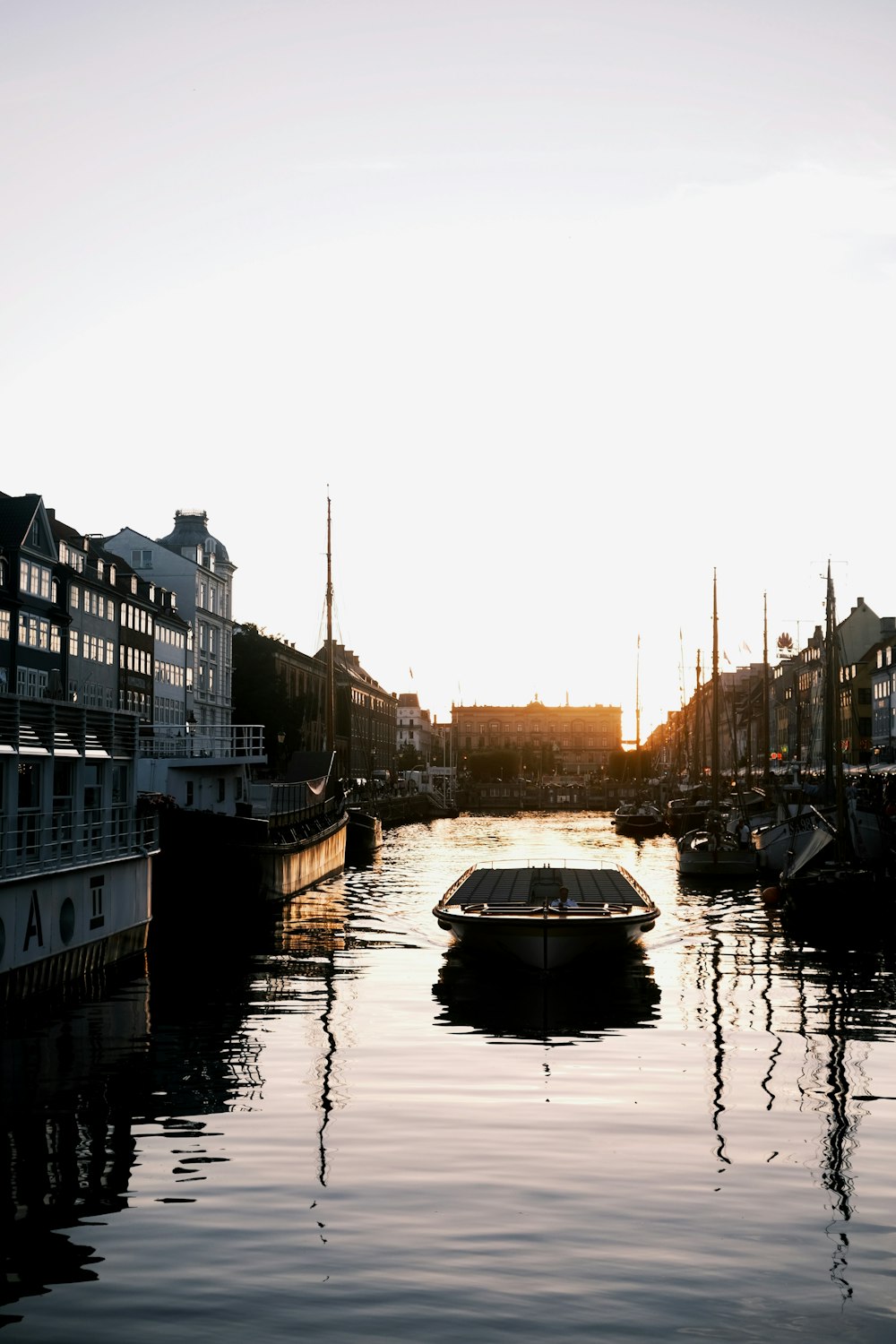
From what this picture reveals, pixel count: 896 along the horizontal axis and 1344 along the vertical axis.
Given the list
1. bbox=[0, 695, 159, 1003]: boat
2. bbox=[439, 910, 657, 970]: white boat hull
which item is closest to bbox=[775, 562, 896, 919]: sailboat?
bbox=[439, 910, 657, 970]: white boat hull

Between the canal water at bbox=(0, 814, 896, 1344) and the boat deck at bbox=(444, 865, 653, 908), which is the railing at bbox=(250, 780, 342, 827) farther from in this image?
the canal water at bbox=(0, 814, 896, 1344)

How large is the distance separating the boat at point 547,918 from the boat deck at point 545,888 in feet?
0.09

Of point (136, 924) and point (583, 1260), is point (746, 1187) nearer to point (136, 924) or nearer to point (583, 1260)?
point (583, 1260)

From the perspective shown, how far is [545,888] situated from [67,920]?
14215 millimetres

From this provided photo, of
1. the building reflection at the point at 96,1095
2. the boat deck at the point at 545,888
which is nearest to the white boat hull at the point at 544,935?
the boat deck at the point at 545,888

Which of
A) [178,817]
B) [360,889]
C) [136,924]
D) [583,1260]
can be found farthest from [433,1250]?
[360,889]

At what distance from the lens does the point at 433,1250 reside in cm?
1258

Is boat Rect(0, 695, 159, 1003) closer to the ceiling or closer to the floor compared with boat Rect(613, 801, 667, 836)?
closer to the ceiling

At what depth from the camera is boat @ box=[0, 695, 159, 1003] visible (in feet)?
88.8

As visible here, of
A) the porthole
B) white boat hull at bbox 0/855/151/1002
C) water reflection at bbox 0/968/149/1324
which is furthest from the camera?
the porthole

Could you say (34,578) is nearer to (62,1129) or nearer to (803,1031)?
(803,1031)

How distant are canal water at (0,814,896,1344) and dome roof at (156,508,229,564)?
281ft

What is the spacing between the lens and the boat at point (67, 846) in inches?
1066

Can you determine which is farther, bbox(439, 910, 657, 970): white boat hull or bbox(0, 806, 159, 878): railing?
bbox(439, 910, 657, 970): white boat hull
